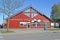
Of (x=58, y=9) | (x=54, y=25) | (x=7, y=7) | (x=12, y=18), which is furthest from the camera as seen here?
(x=58, y=9)

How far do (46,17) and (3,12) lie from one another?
26.5m

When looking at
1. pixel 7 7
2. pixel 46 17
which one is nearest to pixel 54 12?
pixel 46 17

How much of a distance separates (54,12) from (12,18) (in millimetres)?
45457

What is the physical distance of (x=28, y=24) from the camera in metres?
71.3

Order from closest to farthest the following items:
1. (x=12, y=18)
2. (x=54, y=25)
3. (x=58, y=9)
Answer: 1. (x=12, y=18)
2. (x=54, y=25)
3. (x=58, y=9)

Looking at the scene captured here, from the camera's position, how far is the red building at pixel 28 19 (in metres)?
71.0

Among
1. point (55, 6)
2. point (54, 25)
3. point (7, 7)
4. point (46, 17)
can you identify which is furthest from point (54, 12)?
point (7, 7)

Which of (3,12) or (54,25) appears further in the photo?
(54,25)

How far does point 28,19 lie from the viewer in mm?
71875

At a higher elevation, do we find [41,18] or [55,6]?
[55,6]

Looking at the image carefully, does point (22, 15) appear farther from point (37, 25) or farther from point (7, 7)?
point (7, 7)

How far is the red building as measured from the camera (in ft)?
233

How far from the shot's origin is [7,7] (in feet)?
163

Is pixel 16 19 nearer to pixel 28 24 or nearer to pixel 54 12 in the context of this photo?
pixel 28 24
